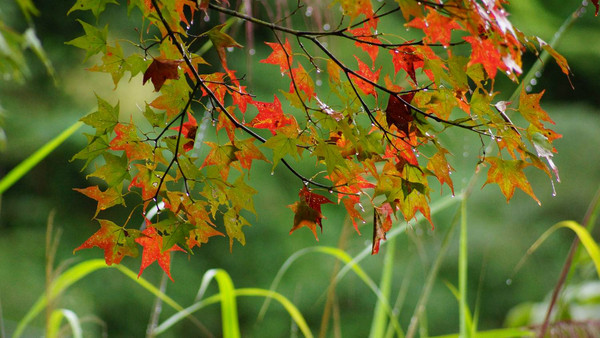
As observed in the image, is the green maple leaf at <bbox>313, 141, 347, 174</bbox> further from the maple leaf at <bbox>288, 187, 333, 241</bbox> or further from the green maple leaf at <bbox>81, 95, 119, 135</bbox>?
the green maple leaf at <bbox>81, 95, 119, 135</bbox>

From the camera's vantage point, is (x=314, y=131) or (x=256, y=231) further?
(x=256, y=231)

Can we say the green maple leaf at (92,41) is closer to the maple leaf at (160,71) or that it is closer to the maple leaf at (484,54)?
the maple leaf at (160,71)

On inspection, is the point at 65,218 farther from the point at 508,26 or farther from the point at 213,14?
the point at 508,26

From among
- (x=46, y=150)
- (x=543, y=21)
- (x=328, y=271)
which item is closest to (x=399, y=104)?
(x=46, y=150)

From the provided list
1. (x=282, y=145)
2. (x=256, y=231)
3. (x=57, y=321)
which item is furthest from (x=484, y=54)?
(x=256, y=231)

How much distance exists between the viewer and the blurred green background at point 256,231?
261cm

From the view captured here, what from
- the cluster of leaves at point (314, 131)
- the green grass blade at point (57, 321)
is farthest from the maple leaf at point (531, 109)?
the green grass blade at point (57, 321)

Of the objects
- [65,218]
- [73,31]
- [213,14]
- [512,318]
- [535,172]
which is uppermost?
[73,31]

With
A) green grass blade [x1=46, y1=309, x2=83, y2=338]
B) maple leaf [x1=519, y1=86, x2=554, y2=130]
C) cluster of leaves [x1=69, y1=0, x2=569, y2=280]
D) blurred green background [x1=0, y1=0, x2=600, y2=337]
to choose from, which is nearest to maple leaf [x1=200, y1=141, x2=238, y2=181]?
cluster of leaves [x1=69, y1=0, x2=569, y2=280]

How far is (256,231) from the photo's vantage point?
2.69 meters

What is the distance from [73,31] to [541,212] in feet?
7.57

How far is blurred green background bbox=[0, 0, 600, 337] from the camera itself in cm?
261

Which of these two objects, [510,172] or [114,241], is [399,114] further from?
[114,241]

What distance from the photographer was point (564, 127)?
296 centimetres
